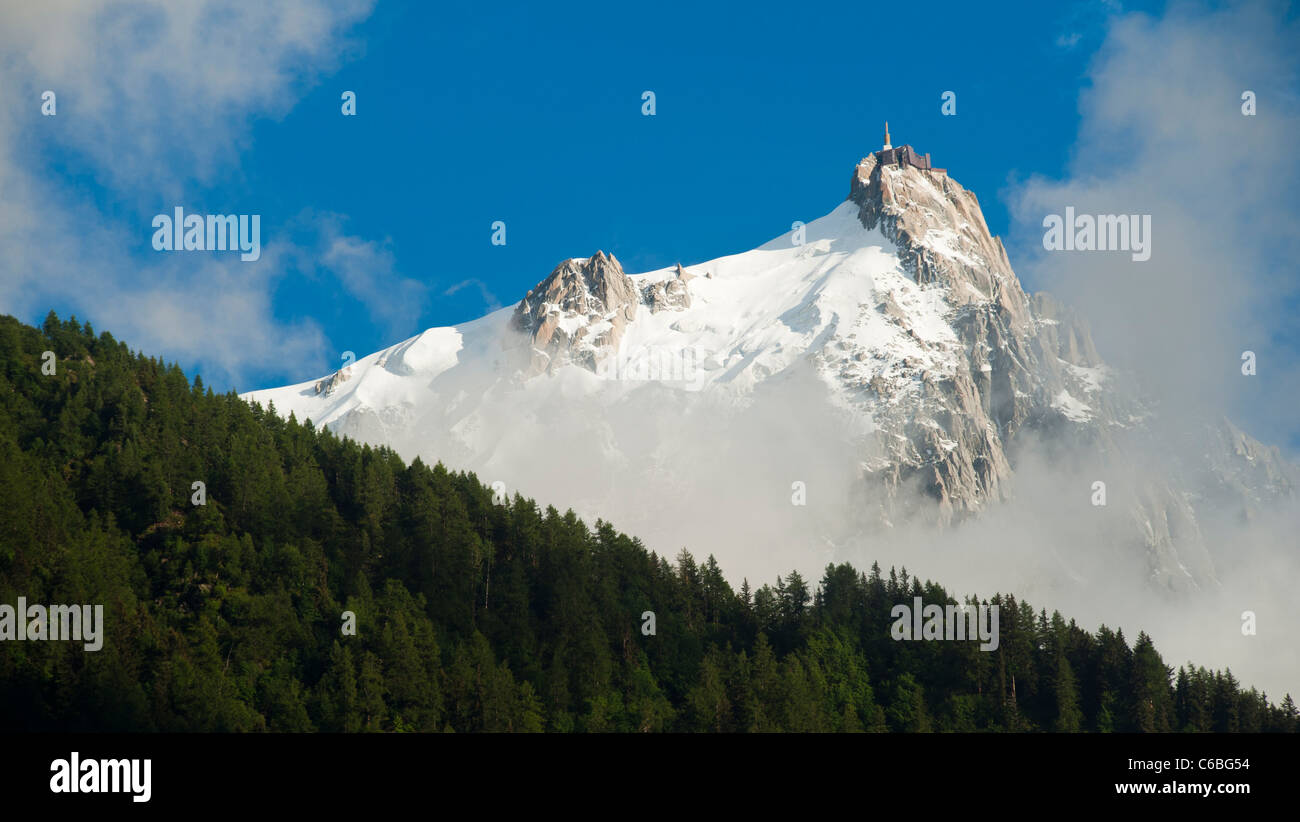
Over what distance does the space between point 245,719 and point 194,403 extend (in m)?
51.0

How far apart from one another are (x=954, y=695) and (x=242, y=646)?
68659 millimetres

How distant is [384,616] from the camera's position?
117 metres

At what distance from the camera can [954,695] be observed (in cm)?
12769

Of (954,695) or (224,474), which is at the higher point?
(224,474)

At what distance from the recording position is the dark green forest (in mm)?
101188

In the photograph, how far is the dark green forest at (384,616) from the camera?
10119cm

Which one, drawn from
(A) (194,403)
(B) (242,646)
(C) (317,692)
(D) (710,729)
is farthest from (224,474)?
(D) (710,729)

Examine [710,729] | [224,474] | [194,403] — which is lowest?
[710,729]
